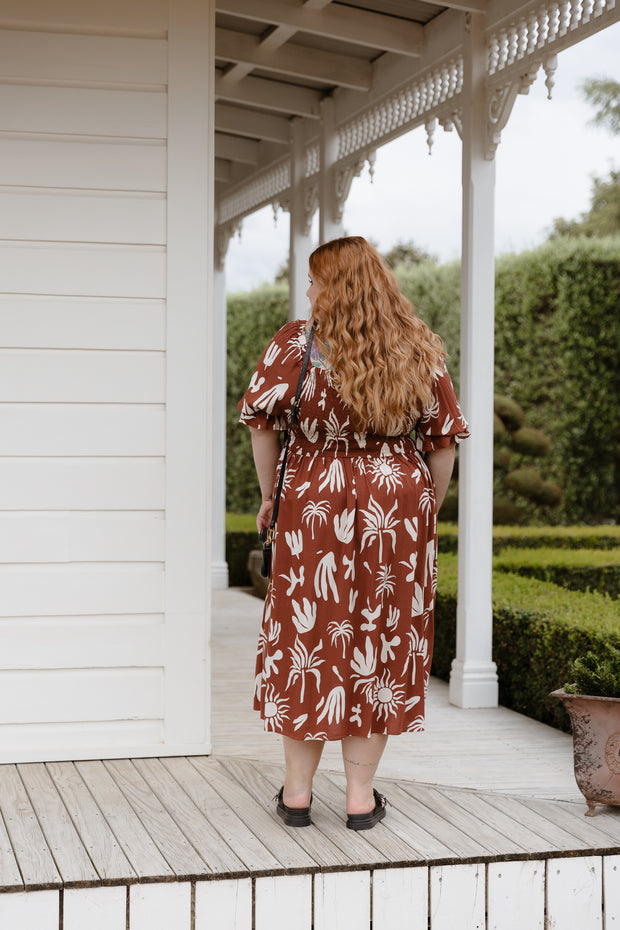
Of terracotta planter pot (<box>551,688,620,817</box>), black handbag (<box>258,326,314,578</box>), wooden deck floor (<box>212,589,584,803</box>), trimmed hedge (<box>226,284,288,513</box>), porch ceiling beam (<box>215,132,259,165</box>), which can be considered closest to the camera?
black handbag (<box>258,326,314,578</box>)

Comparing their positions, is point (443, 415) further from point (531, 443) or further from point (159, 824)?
point (531, 443)

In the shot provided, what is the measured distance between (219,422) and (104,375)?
460 cm

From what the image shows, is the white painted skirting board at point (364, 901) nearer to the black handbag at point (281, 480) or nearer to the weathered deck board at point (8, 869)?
the weathered deck board at point (8, 869)

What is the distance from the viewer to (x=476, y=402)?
14.6 feet

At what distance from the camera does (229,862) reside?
8.54 feet

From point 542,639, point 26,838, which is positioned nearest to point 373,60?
point 542,639

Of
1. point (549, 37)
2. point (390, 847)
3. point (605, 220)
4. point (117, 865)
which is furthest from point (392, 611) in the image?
point (605, 220)

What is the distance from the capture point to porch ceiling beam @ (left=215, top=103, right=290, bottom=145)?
21.2ft

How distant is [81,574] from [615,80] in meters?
14.9

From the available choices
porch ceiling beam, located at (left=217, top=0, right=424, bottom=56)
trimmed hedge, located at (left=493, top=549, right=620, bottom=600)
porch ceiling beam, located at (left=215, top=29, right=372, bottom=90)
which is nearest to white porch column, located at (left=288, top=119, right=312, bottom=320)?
porch ceiling beam, located at (left=215, top=29, right=372, bottom=90)

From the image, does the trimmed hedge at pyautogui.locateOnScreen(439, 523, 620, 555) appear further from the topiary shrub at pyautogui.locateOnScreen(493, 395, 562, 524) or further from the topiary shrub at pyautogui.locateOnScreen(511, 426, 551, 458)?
the topiary shrub at pyautogui.locateOnScreen(511, 426, 551, 458)

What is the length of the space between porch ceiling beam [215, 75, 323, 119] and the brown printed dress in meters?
3.48

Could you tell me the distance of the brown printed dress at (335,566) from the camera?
109 inches

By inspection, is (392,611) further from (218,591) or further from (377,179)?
(377,179)
